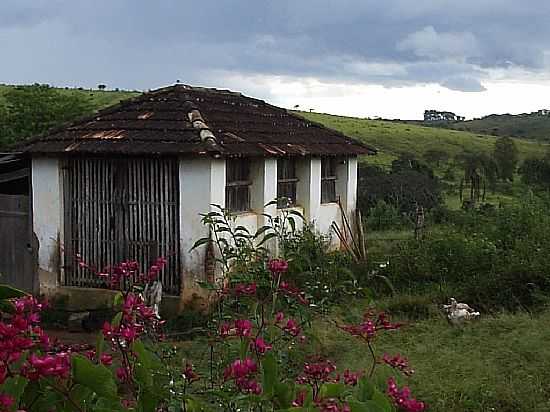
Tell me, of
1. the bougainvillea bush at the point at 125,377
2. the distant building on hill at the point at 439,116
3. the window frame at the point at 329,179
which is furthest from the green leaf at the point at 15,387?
the distant building on hill at the point at 439,116

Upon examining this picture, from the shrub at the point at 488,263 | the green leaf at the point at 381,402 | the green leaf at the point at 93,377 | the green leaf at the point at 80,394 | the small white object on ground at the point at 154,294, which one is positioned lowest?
the small white object on ground at the point at 154,294

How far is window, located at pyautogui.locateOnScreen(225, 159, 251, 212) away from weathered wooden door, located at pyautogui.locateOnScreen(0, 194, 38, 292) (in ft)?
10.2

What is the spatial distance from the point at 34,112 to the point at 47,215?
13.0 m

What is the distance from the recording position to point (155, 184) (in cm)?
1102

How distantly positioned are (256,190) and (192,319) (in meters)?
2.82

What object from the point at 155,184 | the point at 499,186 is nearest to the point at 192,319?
the point at 155,184

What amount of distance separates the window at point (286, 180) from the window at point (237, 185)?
1028mm

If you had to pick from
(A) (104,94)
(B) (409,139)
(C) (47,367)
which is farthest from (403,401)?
(A) (104,94)

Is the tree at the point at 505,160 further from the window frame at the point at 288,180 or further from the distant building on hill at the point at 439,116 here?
the distant building on hill at the point at 439,116

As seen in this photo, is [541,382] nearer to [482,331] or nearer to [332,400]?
[482,331]

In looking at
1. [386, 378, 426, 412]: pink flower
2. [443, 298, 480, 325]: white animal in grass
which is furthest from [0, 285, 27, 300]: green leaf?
[443, 298, 480, 325]: white animal in grass

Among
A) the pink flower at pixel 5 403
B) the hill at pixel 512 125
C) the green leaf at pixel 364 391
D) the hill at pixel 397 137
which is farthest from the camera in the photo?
the hill at pixel 512 125

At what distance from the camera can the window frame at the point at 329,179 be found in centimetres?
1523

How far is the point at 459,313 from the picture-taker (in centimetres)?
902
